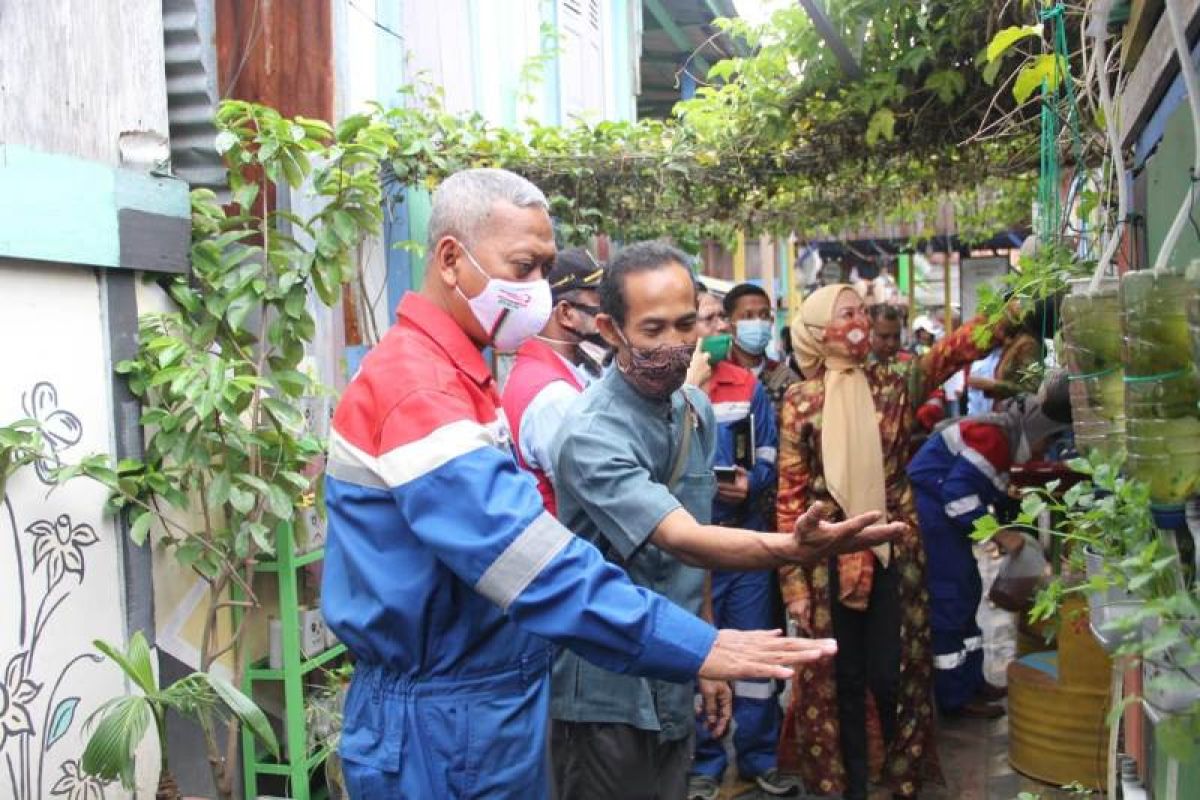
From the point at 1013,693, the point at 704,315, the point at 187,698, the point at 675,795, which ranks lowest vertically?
the point at 1013,693

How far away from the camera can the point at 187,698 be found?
323cm

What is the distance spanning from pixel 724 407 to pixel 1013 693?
6.35 ft

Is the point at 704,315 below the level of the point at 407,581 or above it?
above

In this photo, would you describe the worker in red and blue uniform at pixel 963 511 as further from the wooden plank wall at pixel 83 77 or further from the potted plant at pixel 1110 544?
the wooden plank wall at pixel 83 77

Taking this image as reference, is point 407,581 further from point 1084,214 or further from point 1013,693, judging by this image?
point 1013,693

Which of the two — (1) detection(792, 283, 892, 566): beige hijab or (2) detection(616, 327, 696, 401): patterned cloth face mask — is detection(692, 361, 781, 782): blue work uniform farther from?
(2) detection(616, 327, 696, 401): patterned cloth face mask

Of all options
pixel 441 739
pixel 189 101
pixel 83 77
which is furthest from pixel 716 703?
pixel 189 101

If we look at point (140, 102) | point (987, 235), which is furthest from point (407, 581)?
point (987, 235)

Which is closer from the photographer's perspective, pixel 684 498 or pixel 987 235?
pixel 684 498

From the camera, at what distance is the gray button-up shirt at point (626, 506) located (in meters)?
2.72

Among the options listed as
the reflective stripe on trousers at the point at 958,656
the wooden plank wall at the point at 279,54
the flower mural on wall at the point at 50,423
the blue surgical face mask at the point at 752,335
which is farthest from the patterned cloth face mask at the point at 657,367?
the reflective stripe on trousers at the point at 958,656

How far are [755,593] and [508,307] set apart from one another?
9.82ft

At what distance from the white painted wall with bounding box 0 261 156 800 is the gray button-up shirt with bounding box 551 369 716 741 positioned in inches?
63.0

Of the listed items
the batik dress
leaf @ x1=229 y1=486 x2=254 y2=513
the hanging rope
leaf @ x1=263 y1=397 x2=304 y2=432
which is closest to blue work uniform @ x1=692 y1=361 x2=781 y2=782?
the batik dress
